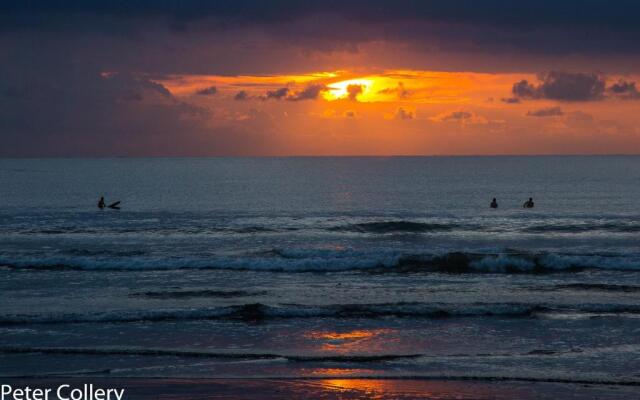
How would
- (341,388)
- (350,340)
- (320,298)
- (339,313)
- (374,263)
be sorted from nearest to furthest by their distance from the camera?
(341,388)
(350,340)
(339,313)
(320,298)
(374,263)

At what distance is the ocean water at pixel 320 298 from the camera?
673 inches

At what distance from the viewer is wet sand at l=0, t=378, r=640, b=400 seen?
14531 millimetres

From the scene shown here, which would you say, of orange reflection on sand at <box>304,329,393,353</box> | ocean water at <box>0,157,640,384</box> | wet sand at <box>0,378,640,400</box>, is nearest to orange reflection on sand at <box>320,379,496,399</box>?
wet sand at <box>0,378,640,400</box>

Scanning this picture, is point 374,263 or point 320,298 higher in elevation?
point 374,263

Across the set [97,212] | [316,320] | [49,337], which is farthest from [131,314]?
[97,212]

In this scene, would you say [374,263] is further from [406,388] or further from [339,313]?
[406,388]

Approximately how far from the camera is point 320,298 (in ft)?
82.3

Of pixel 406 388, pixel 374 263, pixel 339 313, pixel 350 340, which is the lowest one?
pixel 406 388

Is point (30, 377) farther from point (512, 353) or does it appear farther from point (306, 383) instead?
point (512, 353)

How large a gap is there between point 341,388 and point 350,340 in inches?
164

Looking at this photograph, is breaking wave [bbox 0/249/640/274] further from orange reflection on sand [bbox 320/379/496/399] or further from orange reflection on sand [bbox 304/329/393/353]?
orange reflection on sand [bbox 320/379/496/399]

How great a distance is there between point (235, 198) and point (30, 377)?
65.2 meters

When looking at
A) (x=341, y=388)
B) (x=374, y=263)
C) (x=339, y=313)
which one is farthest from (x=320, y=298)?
(x=341, y=388)

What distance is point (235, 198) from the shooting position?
80.8 meters
